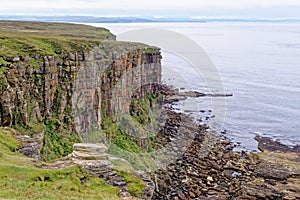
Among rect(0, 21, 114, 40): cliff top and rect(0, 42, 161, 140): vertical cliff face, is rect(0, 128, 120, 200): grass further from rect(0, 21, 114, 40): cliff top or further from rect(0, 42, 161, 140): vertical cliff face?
rect(0, 21, 114, 40): cliff top

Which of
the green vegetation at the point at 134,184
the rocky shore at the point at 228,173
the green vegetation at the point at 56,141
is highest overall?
the green vegetation at the point at 134,184

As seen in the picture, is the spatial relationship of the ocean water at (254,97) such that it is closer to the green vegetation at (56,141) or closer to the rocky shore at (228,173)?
the rocky shore at (228,173)

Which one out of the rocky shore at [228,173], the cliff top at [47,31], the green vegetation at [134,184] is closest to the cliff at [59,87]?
the rocky shore at [228,173]

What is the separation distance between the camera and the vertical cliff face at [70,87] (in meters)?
44.8

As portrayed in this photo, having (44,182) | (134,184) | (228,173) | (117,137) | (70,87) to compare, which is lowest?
(228,173)

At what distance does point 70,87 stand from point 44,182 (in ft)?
101

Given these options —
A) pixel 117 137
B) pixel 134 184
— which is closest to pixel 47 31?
pixel 117 137

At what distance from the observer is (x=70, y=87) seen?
5531cm

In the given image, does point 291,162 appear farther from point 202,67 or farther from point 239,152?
point 202,67

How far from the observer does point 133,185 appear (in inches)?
1148

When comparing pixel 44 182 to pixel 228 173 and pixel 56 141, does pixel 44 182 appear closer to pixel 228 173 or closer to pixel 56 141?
pixel 56 141

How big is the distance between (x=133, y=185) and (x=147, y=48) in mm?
58584

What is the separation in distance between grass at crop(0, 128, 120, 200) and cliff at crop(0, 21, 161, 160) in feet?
51.3

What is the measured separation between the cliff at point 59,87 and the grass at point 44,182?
1563 cm
